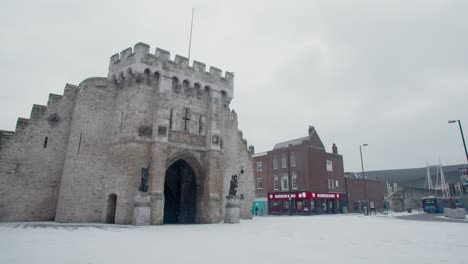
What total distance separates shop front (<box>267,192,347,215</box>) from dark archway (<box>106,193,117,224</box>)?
26218 mm

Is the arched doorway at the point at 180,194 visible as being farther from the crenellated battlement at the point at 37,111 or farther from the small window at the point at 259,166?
the small window at the point at 259,166

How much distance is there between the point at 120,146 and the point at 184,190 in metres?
6.48

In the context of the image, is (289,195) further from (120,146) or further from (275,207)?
(120,146)

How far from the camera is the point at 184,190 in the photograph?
22.2 metres

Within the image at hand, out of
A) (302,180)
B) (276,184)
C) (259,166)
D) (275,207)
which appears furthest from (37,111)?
(259,166)

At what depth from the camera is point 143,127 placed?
1850 cm

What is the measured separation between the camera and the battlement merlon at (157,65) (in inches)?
741

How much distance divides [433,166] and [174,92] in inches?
3104

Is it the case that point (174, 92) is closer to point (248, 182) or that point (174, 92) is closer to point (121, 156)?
point (121, 156)

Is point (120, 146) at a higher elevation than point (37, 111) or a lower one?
lower

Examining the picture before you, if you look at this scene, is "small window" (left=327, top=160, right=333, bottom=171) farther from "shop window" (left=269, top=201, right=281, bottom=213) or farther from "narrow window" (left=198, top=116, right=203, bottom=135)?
"narrow window" (left=198, top=116, right=203, bottom=135)

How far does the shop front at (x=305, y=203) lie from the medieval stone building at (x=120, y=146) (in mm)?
21236

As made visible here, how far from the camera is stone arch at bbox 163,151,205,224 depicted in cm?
2039

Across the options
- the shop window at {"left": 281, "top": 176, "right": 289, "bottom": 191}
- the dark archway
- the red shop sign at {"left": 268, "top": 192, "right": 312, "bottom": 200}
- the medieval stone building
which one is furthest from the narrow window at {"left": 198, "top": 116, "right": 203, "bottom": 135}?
the shop window at {"left": 281, "top": 176, "right": 289, "bottom": 191}
